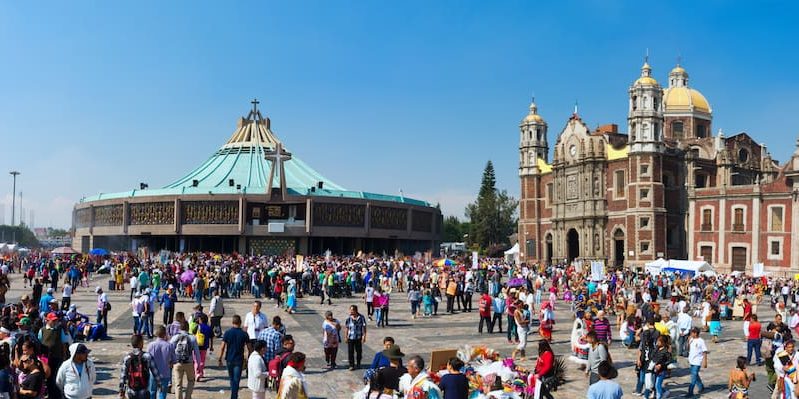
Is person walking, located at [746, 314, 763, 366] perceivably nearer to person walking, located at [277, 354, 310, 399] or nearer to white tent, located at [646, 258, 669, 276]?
person walking, located at [277, 354, 310, 399]

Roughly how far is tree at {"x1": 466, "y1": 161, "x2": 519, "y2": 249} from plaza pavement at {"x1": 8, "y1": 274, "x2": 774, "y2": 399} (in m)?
61.1

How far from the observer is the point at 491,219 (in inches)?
3561

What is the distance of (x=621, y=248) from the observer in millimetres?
61000

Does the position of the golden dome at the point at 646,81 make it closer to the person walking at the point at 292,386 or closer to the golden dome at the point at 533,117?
the golden dome at the point at 533,117

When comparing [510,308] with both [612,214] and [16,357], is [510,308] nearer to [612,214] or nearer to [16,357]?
[16,357]

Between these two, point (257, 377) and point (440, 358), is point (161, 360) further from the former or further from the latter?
point (440, 358)

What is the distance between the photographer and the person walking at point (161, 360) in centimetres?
1016

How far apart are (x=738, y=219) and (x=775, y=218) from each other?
2.88 meters

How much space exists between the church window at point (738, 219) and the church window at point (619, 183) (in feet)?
34.8

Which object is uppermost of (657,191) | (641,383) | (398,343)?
(657,191)

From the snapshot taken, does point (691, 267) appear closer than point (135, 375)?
No

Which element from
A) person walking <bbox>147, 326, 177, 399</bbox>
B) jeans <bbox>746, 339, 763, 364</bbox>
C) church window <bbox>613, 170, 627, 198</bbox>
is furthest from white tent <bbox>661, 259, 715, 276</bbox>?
person walking <bbox>147, 326, 177, 399</bbox>

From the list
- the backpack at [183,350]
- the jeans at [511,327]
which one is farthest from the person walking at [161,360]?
the jeans at [511,327]

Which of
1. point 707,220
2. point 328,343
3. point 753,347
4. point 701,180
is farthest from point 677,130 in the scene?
point 328,343
